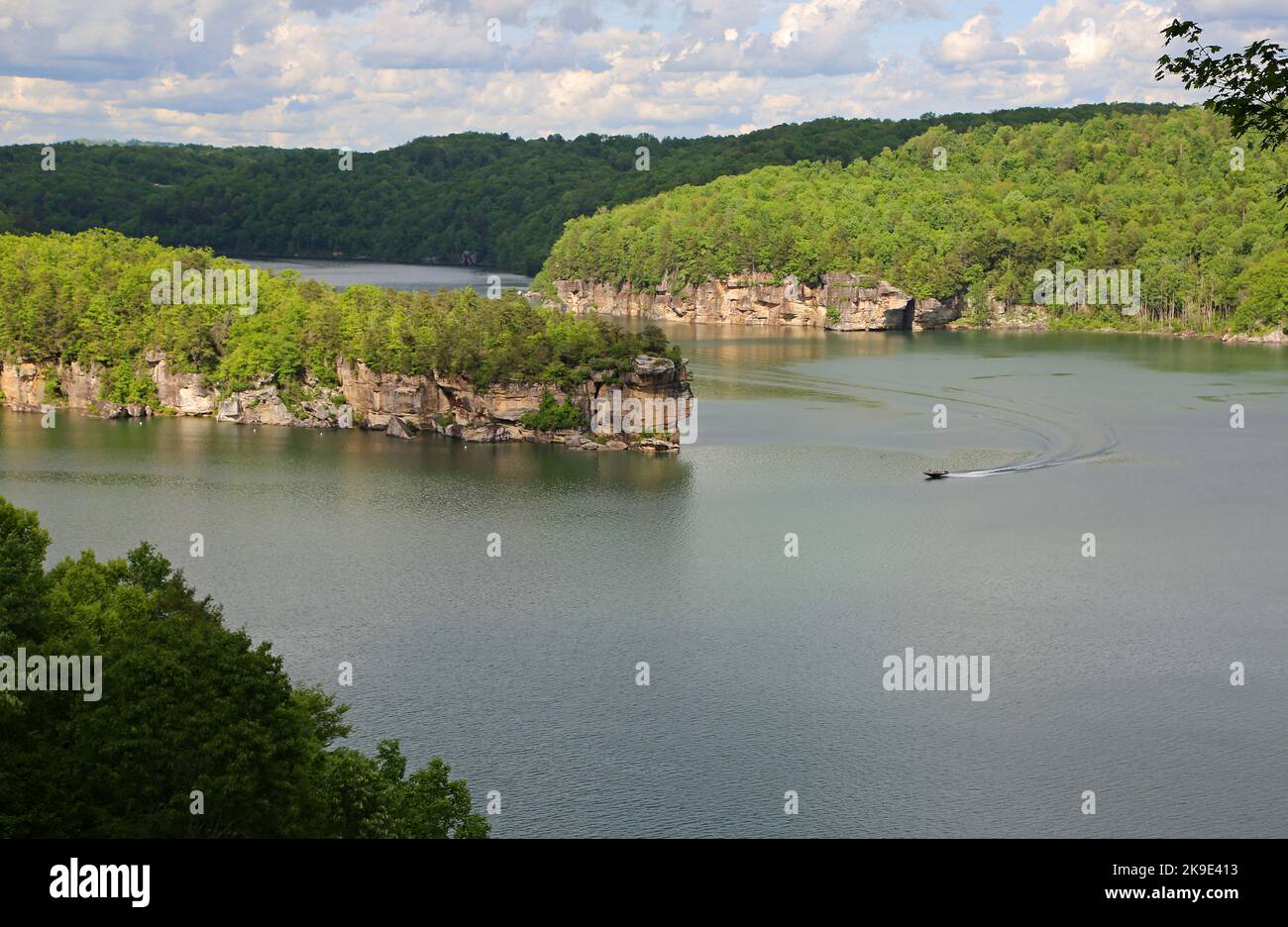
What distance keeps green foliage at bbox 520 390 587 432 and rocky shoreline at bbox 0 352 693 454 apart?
219 millimetres

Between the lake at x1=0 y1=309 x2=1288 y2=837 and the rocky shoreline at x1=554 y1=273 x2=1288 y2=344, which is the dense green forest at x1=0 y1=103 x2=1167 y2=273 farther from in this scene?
the lake at x1=0 y1=309 x2=1288 y2=837

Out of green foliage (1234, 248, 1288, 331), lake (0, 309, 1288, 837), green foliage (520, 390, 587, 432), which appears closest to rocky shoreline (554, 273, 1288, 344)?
green foliage (1234, 248, 1288, 331)

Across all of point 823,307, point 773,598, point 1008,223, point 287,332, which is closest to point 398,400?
point 287,332

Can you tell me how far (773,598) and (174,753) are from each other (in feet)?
75.5

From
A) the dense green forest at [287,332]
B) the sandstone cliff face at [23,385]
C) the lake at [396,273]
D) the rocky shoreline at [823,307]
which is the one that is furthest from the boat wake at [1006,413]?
the lake at [396,273]

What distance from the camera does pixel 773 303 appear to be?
5477 inches

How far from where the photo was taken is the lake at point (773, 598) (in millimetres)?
26578

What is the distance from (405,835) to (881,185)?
478 ft

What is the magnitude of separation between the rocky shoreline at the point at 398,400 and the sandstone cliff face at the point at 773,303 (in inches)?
2479

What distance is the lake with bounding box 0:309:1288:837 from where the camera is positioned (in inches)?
1046

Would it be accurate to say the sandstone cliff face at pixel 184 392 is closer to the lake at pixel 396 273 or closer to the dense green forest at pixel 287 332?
the dense green forest at pixel 287 332
